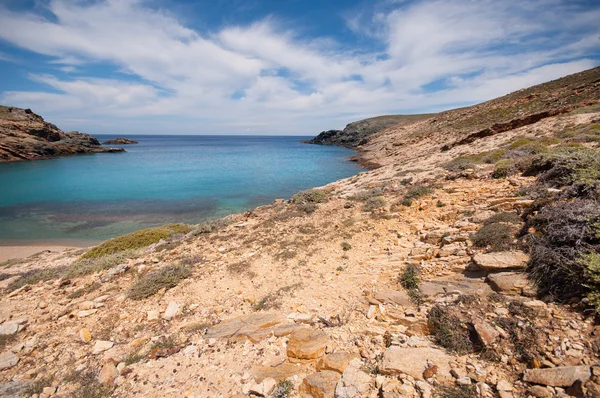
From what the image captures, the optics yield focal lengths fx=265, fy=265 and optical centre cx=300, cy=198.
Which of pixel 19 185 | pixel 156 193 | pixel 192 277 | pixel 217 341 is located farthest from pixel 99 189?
pixel 217 341

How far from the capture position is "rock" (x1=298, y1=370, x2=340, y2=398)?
11.4 feet

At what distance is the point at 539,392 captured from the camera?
8.98 feet

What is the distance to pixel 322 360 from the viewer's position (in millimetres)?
4000

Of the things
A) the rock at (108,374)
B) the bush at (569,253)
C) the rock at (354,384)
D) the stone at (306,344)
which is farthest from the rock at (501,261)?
the rock at (108,374)

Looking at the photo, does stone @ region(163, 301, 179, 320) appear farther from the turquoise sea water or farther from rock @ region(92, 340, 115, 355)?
the turquoise sea water

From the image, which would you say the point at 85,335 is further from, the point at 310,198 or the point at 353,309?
the point at 310,198

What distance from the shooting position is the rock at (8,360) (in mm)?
4789

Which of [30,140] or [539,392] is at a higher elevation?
[30,140]

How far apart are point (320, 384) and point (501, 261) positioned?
391 cm

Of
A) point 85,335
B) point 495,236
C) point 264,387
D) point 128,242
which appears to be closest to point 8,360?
point 85,335

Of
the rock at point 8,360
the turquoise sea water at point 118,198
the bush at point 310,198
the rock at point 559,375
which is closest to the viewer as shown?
the rock at point 559,375

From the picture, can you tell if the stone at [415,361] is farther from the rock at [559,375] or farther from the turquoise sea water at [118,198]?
the turquoise sea water at [118,198]

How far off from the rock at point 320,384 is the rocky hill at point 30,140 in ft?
267

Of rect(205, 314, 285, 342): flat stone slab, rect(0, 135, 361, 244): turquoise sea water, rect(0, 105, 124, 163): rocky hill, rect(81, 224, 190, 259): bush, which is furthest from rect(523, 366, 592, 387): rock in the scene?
rect(0, 105, 124, 163): rocky hill
